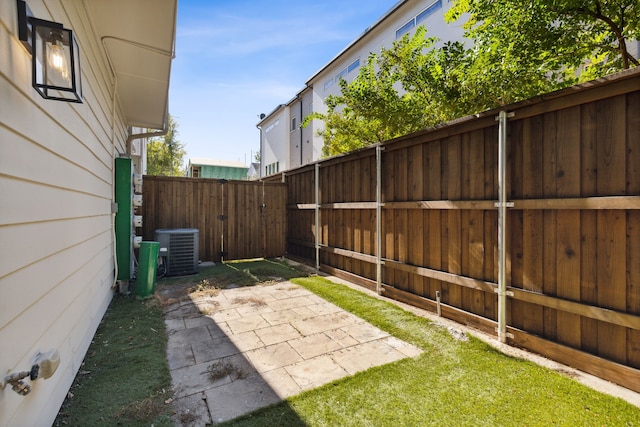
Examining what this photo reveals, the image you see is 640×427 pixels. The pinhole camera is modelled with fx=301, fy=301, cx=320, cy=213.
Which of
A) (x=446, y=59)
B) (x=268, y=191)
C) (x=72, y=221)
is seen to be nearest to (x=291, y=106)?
(x=268, y=191)

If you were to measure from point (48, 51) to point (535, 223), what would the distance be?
3368 mm

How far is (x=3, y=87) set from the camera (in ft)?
3.85

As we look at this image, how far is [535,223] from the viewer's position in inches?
97.5

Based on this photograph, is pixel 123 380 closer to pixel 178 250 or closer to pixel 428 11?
pixel 178 250

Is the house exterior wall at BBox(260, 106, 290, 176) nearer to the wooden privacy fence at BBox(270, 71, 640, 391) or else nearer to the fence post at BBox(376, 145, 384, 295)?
the fence post at BBox(376, 145, 384, 295)

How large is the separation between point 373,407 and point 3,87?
238 cm

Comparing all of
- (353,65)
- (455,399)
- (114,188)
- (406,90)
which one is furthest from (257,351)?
(353,65)

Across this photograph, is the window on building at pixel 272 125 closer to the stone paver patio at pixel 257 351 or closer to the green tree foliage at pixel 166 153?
the green tree foliage at pixel 166 153

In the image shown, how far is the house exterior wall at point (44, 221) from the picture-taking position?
1.20 meters

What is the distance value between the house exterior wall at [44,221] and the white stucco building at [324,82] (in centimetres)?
784

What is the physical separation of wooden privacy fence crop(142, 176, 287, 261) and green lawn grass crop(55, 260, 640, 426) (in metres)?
3.61

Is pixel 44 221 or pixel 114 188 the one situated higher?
pixel 114 188

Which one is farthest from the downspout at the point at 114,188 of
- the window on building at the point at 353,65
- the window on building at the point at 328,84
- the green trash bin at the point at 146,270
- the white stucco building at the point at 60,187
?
the window on building at the point at 328,84

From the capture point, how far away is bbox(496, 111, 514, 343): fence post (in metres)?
2.62
